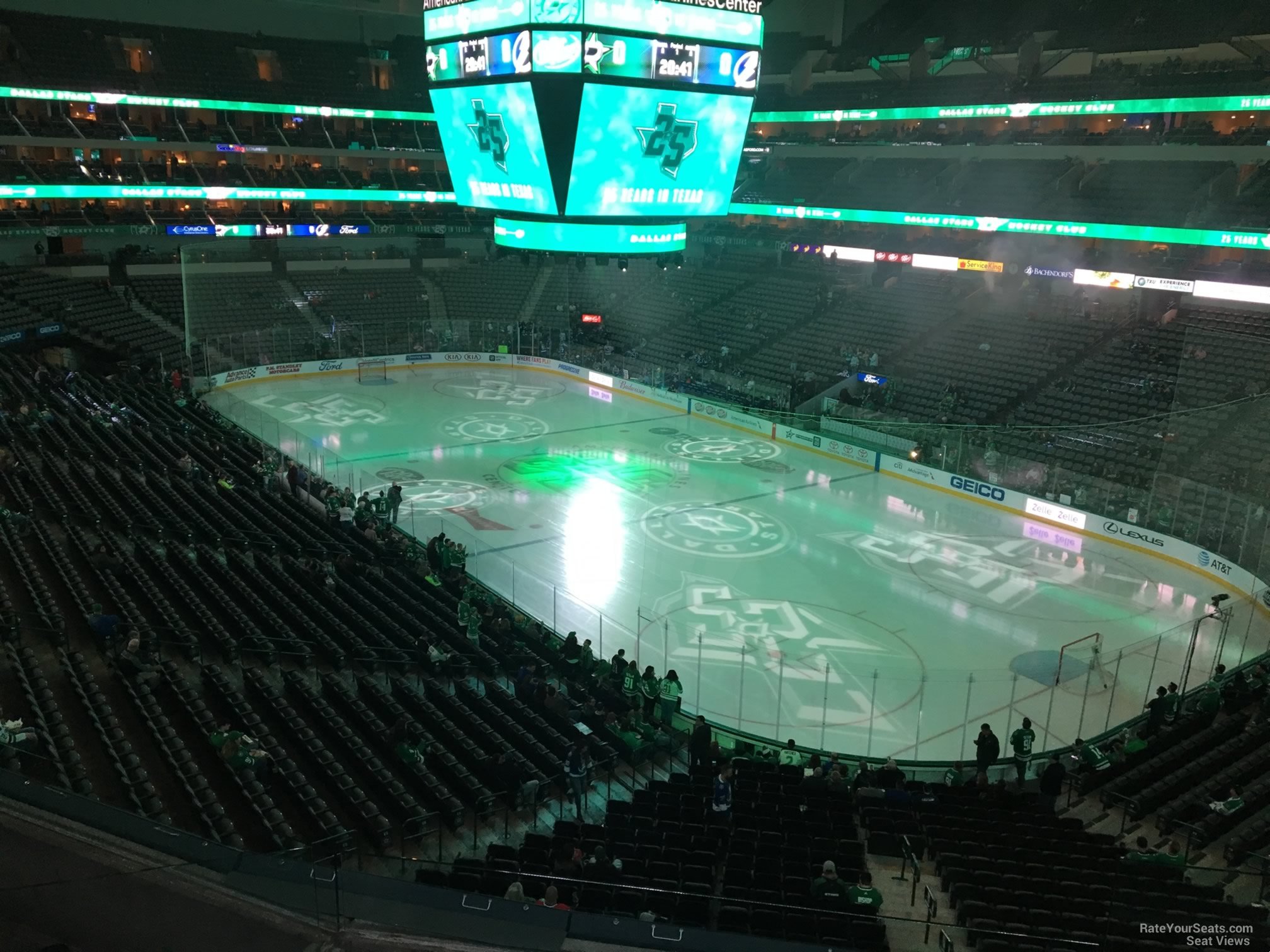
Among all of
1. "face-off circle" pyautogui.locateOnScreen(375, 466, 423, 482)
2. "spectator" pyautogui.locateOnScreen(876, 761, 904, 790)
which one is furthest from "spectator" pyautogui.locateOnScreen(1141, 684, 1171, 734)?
"face-off circle" pyautogui.locateOnScreen(375, 466, 423, 482)

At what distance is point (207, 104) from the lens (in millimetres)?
41875

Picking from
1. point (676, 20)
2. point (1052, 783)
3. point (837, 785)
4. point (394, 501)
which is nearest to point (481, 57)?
point (676, 20)

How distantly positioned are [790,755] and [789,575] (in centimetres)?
714

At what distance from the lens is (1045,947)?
608 centimetres

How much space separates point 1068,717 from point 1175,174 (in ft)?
80.7

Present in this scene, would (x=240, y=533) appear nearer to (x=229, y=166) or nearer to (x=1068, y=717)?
(x=1068, y=717)

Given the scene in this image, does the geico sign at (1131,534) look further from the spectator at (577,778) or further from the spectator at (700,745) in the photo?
the spectator at (577,778)

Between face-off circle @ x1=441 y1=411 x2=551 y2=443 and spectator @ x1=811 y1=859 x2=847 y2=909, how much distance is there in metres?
21.9

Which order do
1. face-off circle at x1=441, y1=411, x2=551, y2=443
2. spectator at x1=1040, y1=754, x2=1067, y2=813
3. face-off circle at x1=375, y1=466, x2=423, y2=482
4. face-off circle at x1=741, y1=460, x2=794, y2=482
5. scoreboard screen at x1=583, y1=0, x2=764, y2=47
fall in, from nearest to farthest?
spectator at x1=1040, y1=754, x2=1067, y2=813 < scoreboard screen at x1=583, y1=0, x2=764, y2=47 < face-off circle at x1=375, y1=466, x2=423, y2=482 < face-off circle at x1=741, y1=460, x2=794, y2=482 < face-off circle at x1=441, y1=411, x2=551, y2=443

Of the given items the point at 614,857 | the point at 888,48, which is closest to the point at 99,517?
the point at 614,857

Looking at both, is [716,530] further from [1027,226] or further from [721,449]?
[1027,226]

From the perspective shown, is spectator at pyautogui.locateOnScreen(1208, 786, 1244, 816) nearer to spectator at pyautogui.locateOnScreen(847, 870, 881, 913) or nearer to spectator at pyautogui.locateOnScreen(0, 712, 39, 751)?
spectator at pyautogui.locateOnScreen(847, 870, 881, 913)

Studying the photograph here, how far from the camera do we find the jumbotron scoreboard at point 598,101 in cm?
1577

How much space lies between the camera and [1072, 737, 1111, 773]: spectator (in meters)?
11.6
